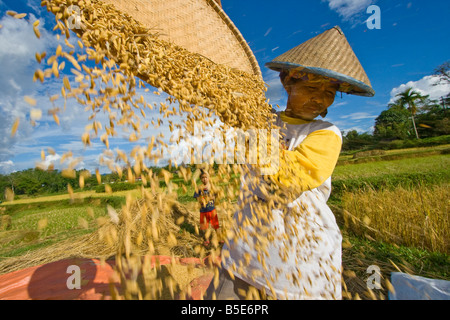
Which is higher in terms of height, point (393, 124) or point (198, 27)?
point (393, 124)

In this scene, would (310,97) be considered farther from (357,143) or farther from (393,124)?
(393,124)

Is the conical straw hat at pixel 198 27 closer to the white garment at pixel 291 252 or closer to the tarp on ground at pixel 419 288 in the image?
the white garment at pixel 291 252

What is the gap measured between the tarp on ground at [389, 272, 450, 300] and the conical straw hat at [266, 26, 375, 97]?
1974mm

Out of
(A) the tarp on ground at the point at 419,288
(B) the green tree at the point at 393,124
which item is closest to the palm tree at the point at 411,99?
(B) the green tree at the point at 393,124

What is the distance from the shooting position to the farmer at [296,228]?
1.28 meters

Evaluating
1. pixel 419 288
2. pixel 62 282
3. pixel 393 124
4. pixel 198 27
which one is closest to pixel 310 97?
pixel 198 27

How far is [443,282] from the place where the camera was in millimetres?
2215

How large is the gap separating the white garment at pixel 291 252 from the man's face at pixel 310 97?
0.21 metres

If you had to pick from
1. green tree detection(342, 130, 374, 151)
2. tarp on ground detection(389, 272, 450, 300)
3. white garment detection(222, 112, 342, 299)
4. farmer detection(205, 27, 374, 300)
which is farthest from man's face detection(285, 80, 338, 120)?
green tree detection(342, 130, 374, 151)

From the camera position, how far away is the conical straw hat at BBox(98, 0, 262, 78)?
165cm

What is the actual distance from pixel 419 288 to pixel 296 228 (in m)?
1.94

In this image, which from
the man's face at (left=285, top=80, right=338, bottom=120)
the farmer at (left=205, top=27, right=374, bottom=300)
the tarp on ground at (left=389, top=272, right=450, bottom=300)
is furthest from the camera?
the tarp on ground at (left=389, top=272, right=450, bottom=300)

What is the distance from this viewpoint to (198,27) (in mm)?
1982

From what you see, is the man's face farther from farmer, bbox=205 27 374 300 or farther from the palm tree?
the palm tree
